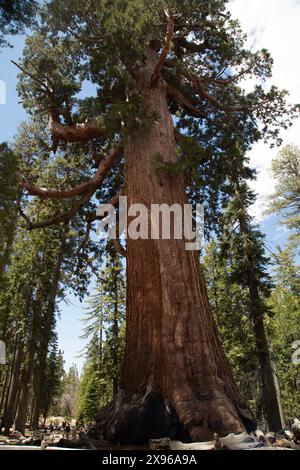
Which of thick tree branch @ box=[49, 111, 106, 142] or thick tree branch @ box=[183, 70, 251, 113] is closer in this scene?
thick tree branch @ box=[49, 111, 106, 142]

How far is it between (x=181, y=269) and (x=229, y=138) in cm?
509

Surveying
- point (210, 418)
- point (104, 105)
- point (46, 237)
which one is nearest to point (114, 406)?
point (210, 418)

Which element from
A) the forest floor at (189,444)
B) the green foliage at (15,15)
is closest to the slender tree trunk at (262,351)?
the forest floor at (189,444)

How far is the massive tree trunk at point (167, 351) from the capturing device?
196 inches

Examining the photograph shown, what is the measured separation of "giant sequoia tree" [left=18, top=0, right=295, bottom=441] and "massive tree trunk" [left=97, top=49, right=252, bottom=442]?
17mm

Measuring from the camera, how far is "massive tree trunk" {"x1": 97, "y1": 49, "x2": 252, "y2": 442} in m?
4.98

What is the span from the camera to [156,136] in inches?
309

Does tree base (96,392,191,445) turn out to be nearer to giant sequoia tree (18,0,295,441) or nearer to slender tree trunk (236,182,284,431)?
giant sequoia tree (18,0,295,441)

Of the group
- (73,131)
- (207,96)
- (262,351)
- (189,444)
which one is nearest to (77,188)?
(73,131)

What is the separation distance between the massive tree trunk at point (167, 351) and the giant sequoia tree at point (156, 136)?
0.02 metres

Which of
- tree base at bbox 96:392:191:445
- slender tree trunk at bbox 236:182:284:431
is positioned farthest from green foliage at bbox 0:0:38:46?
slender tree trunk at bbox 236:182:284:431

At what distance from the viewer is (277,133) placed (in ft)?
33.7
